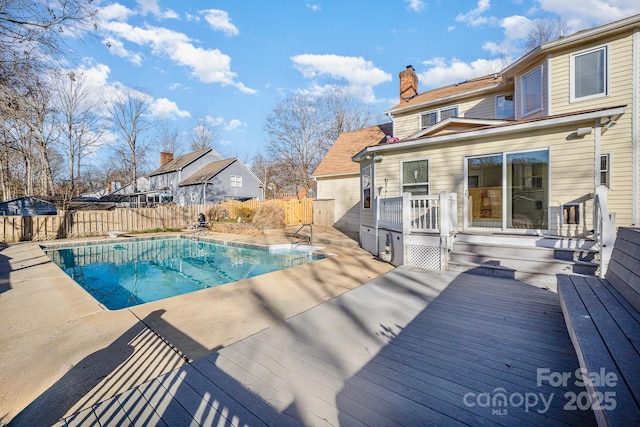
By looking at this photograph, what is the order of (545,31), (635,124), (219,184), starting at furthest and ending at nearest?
(219,184), (545,31), (635,124)

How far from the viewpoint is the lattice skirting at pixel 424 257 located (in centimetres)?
615

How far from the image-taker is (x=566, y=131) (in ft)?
20.8

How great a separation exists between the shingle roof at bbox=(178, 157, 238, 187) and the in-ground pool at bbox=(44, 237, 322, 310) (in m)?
11.6

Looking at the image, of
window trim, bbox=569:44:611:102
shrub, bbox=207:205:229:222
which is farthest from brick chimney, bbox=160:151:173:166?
window trim, bbox=569:44:611:102

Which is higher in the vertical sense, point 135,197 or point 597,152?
point 597,152

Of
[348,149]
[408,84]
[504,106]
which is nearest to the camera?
[504,106]

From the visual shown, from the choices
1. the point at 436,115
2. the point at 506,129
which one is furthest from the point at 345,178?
the point at 506,129

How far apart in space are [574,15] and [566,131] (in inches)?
735

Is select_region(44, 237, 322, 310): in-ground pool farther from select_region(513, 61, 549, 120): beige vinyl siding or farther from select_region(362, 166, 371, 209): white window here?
select_region(513, 61, 549, 120): beige vinyl siding

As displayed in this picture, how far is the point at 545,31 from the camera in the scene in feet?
63.0

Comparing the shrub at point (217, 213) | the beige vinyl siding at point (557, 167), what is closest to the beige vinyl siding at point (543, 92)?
the beige vinyl siding at point (557, 167)

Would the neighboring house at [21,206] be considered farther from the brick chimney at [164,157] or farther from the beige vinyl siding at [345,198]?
the beige vinyl siding at [345,198]

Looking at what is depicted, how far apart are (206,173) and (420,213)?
883 inches

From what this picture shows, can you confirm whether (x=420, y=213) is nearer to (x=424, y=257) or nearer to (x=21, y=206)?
(x=424, y=257)
